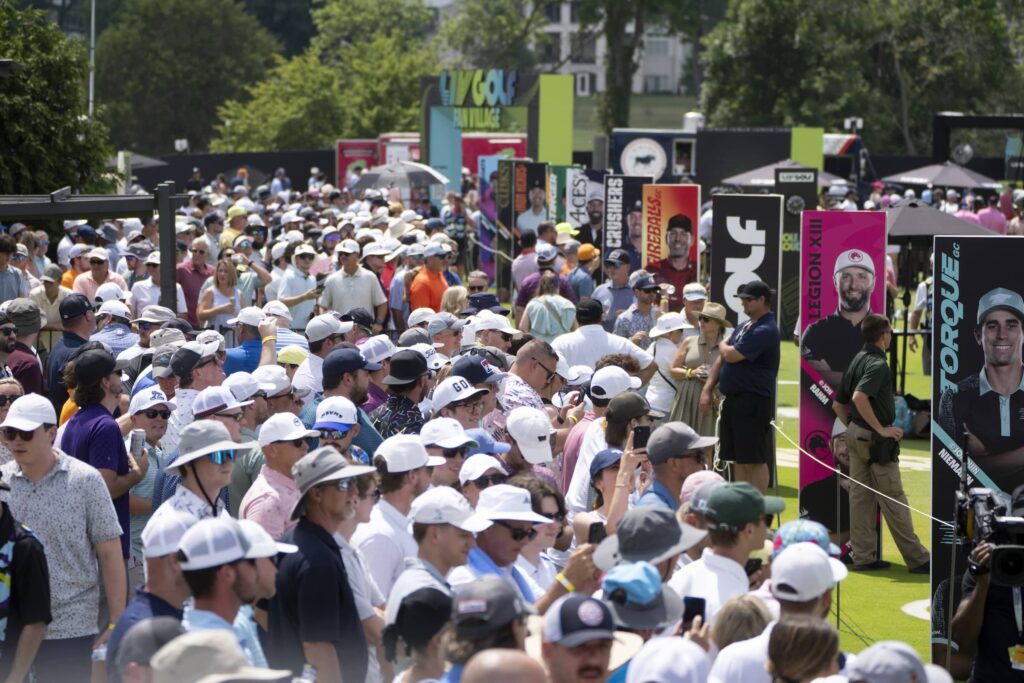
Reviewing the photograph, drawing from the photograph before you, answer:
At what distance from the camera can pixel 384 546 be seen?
20.6 ft

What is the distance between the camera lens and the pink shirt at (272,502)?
259 inches

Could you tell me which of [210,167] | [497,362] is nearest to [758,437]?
[497,362]

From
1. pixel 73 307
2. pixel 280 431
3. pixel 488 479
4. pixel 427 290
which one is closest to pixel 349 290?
pixel 427 290

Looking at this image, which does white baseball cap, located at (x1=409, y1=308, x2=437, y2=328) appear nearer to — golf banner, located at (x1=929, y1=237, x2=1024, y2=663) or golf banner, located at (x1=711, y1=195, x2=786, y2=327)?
golf banner, located at (x1=711, y1=195, x2=786, y2=327)

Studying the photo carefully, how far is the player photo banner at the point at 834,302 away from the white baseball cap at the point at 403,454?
532 cm

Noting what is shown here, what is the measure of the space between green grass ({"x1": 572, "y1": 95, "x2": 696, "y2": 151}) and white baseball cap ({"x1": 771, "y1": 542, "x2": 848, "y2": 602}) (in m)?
87.4

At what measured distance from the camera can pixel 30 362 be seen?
9969mm

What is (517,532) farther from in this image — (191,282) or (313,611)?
(191,282)

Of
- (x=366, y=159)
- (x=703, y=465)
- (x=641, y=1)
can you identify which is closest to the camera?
(x=703, y=465)

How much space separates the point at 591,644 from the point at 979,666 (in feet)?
13.5

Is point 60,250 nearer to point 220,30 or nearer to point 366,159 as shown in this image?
point 366,159

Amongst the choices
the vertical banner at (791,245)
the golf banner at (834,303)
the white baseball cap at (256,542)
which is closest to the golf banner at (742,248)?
the golf banner at (834,303)

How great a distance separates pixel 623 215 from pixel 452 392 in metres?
11.1

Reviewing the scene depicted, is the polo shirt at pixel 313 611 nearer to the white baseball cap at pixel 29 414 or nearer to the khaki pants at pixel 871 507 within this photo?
the white baseball cap at pixel 29 414
